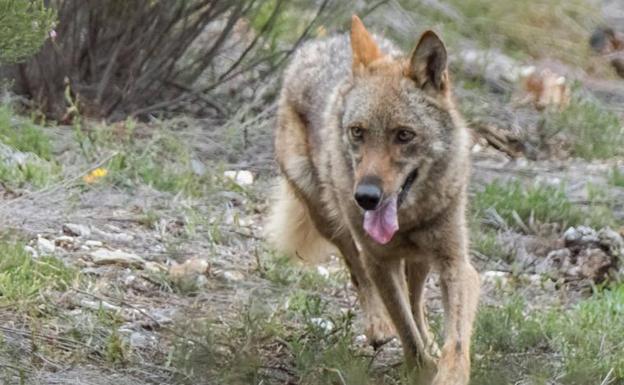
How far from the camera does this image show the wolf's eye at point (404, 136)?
5.62 metres

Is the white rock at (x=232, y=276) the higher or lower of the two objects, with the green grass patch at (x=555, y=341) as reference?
lower

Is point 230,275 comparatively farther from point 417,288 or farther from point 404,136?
point 404,136

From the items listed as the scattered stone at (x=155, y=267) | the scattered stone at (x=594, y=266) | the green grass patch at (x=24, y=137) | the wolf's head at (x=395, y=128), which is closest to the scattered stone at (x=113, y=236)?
the scattered stone at (x=155, y=267)

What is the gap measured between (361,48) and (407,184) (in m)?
0.75

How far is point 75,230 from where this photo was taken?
24.5ft

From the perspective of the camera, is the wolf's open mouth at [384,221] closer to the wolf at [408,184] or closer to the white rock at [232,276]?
the wolf at [408,184]

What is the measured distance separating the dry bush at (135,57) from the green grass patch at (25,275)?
3189mm

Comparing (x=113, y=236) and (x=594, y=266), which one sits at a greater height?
(x=113, y=236)

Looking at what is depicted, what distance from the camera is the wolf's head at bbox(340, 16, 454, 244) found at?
553 cm

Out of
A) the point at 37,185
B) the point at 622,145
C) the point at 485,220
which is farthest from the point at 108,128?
the point at 622,145

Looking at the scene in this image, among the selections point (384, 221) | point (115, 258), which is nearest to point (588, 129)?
point (115, 258)

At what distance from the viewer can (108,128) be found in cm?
924

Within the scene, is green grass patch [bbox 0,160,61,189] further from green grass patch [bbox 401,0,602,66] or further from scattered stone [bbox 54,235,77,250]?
green grass patch [bbox 401,0,602,66]

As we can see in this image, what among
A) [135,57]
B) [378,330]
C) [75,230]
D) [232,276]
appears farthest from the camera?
[135,57]
